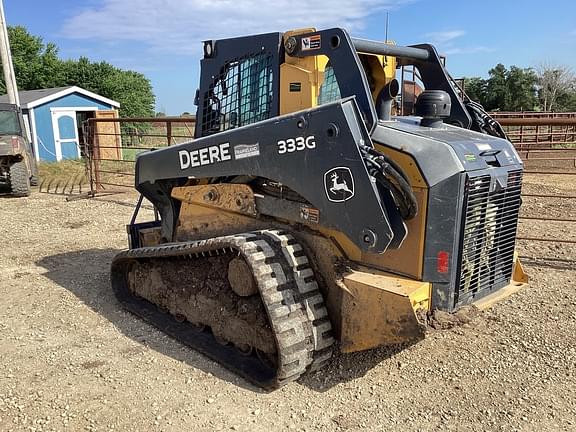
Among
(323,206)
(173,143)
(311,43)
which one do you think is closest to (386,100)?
(311,43)

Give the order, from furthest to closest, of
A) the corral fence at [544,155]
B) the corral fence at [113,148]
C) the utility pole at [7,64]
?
the utility pole at [7,64] < the corral fence at [113,148] < the corral fence at [544,155]

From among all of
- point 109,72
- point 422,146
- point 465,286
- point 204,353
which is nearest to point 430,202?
point 422,146

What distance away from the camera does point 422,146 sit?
3373mm

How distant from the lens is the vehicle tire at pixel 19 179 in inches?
482

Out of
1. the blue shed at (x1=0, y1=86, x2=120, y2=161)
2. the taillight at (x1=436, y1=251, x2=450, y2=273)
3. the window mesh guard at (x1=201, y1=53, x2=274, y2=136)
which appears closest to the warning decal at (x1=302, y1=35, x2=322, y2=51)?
the window mesh guard at (x1=201, y1=53, x2=274, y2=136)

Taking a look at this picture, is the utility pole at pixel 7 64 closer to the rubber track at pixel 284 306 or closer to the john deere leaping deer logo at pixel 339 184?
the rubber track at pixel 284 306

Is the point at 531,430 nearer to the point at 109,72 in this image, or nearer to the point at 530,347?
the point at 530,347

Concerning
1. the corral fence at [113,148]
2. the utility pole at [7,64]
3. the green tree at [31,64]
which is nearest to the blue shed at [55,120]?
the corral fence at [113,148]

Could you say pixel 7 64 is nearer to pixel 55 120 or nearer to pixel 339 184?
pixel 55 120

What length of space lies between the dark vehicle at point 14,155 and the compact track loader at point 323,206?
8.90 metres

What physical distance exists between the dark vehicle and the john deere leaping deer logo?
10.9 m

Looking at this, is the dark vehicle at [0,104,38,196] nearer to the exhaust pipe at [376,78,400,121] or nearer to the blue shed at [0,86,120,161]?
the blue shed at [0,86,120,161]

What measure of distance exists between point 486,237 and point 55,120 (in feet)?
64.2

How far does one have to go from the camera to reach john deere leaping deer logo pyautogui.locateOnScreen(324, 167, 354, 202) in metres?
3.33
